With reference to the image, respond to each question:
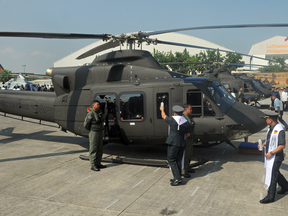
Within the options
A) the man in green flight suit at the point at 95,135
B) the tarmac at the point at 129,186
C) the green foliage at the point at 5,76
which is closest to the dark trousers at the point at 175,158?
the tarmac at the point at 129,186

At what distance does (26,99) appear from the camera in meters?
9.30

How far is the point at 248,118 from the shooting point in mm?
6773

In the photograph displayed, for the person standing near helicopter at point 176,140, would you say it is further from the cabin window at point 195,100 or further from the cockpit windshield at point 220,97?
the cockpit windshield at point 220,97

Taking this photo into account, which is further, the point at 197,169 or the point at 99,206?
the point at 197,169

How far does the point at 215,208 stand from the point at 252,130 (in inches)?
117

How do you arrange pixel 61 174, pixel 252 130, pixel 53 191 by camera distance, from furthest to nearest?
pixel 252 130
pixel 61 174
pixel 53 191

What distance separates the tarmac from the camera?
4453 mm

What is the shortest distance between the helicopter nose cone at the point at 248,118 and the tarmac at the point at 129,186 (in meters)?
0.92

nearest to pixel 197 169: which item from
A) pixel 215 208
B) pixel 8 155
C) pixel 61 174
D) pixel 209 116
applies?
pixel 209 116

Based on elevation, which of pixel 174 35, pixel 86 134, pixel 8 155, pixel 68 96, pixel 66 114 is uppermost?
pixel 174 35

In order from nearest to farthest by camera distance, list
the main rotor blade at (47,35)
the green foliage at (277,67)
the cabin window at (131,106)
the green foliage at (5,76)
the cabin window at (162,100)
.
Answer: the main rotor blade at (47,35), the cabin window at (162,100), the cabin window at (131,106), the green foliage at (277,67), the green foliage at (5,76)

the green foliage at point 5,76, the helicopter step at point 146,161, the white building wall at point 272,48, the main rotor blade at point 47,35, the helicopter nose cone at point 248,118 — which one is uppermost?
the white building wall at point 272,48

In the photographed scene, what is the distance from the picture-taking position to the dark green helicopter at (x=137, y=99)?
267 inches

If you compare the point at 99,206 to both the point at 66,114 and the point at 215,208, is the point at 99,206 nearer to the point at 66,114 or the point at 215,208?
the point at 215,208
